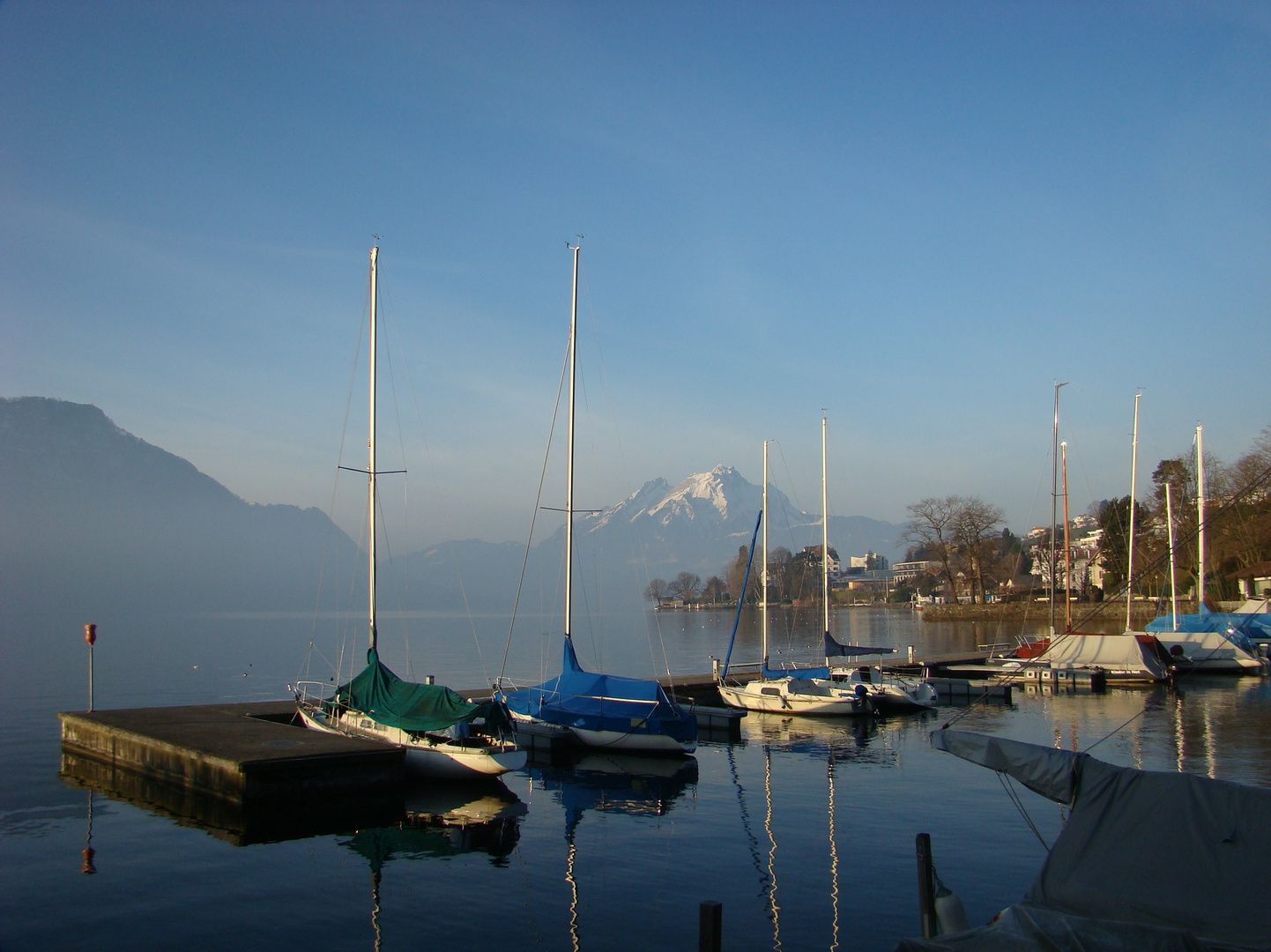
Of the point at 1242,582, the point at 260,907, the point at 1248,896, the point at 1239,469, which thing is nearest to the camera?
the point at 1248,896

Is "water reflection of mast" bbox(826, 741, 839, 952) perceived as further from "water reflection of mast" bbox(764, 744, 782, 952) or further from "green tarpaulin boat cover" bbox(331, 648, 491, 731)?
"green tarpaulin boat cover" bbox(331, 648, 491, 731)

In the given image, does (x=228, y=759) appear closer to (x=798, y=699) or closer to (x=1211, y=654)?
(x=798, y=699)

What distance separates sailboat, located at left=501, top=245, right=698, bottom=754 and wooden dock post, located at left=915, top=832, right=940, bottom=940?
1762 cm

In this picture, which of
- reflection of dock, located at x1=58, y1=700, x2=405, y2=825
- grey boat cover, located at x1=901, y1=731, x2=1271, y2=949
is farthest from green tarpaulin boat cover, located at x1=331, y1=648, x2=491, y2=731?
grey boat cover, located at x1=901, y1=731, x2=1271, y2=949

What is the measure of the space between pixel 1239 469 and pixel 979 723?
193ft

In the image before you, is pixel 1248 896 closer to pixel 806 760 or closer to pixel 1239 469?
pixel 806 760

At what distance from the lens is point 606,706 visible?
96.3ft

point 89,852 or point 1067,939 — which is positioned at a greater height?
point 1067,939

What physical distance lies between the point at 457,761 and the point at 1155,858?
18077mm

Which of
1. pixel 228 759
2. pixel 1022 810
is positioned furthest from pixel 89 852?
pixel 1022 810

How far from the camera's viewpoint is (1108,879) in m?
9.59

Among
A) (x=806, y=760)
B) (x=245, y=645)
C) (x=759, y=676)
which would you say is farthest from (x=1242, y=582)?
(x=245, y=645)

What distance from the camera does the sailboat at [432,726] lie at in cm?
2366

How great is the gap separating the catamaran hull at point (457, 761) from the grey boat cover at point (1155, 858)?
51.8 ft
